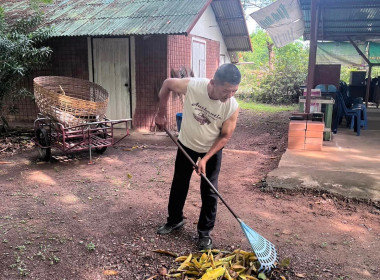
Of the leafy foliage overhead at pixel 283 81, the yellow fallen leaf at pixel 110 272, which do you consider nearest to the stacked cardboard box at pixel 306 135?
the yellow fallen leaf at pixel 110 272

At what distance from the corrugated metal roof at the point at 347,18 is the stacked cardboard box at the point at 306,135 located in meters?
2.78

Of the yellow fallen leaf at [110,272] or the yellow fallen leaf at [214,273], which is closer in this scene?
the yellow fallen leaf at [214,273]

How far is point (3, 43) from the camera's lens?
637 cm

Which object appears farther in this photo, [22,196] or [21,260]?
[22,196]

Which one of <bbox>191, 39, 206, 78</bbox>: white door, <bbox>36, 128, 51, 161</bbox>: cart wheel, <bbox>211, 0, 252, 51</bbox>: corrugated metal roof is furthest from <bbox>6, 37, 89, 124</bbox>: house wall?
<bbox>211, 0, 252, 51</bbox>: corrugated metal roof

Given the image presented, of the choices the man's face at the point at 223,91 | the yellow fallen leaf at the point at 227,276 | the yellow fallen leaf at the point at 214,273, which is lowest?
the yellow fallen leaf at the point at 227,276

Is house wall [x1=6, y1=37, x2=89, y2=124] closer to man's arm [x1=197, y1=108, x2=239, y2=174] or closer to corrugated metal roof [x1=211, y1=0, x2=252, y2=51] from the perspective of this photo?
corrugated metal roof [x1=211, y1=0, x2=252, y2=51]

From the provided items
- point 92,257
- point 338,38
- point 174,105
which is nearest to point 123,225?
point 92,257

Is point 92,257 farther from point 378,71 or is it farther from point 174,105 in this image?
point 378,71

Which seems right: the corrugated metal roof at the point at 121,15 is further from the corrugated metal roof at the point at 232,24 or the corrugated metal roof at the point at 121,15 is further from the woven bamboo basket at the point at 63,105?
the woven bamboo basket at the point at 63,105

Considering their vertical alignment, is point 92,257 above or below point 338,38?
below

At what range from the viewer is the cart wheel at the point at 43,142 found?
5.81 metres

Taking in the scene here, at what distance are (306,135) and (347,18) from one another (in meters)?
5.17

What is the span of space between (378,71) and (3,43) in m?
19.8
